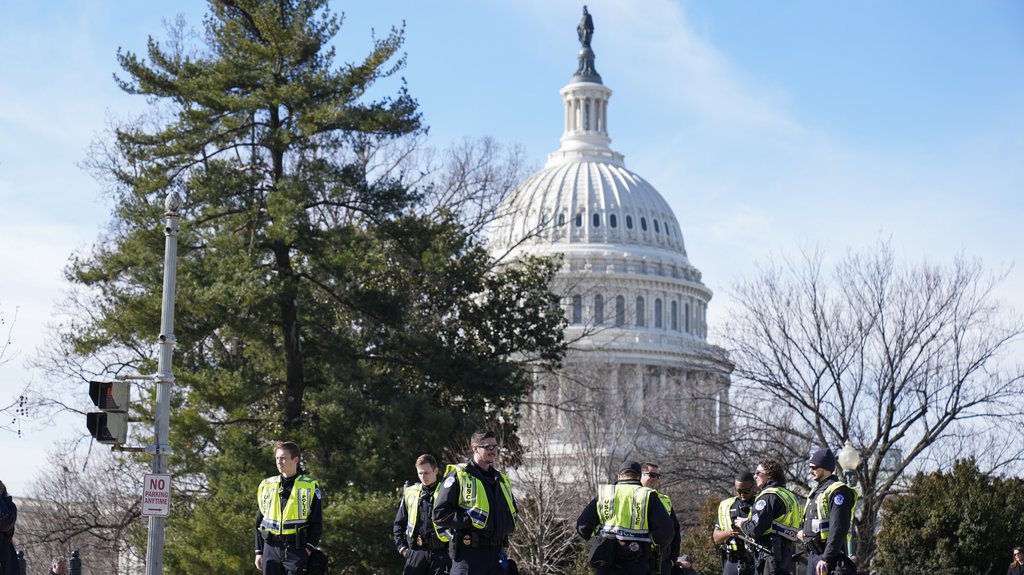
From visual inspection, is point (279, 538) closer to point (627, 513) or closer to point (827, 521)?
point (627, 513)

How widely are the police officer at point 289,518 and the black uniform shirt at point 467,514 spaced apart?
1.36 meters

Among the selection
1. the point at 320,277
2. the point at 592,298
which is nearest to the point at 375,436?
the point at 320,277

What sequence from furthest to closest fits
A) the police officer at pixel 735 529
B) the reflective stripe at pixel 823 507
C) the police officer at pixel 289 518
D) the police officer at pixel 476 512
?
1. the police officer at pixel 735 529
2. the police officer at pixel 289 518
3. the reflective stripe at pixel 823 507
4. the police officer at pixel 476 512

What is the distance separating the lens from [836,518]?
501 inches

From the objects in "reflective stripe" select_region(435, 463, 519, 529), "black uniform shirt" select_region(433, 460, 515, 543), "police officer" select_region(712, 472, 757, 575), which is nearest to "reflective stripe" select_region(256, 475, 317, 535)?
"black uniform shirt" select_region(433, 460, 515, 543)

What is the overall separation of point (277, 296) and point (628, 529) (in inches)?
683

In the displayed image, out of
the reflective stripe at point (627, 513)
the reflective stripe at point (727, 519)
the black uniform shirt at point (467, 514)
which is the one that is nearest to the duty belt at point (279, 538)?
the black uniform shirt at point (467, 514)

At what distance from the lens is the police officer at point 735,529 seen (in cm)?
1401

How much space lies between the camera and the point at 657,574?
13609mm

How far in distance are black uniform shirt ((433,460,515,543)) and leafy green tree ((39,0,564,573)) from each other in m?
15.9

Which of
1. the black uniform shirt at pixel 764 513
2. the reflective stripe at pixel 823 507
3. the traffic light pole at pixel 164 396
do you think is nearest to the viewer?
the reflective stripe at pixel 823 507

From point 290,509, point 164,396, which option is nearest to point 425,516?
point 290,509

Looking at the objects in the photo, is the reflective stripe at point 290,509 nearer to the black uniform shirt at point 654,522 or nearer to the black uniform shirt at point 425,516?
the black uniform shirt at point 425,516

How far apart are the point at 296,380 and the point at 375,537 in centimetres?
409
